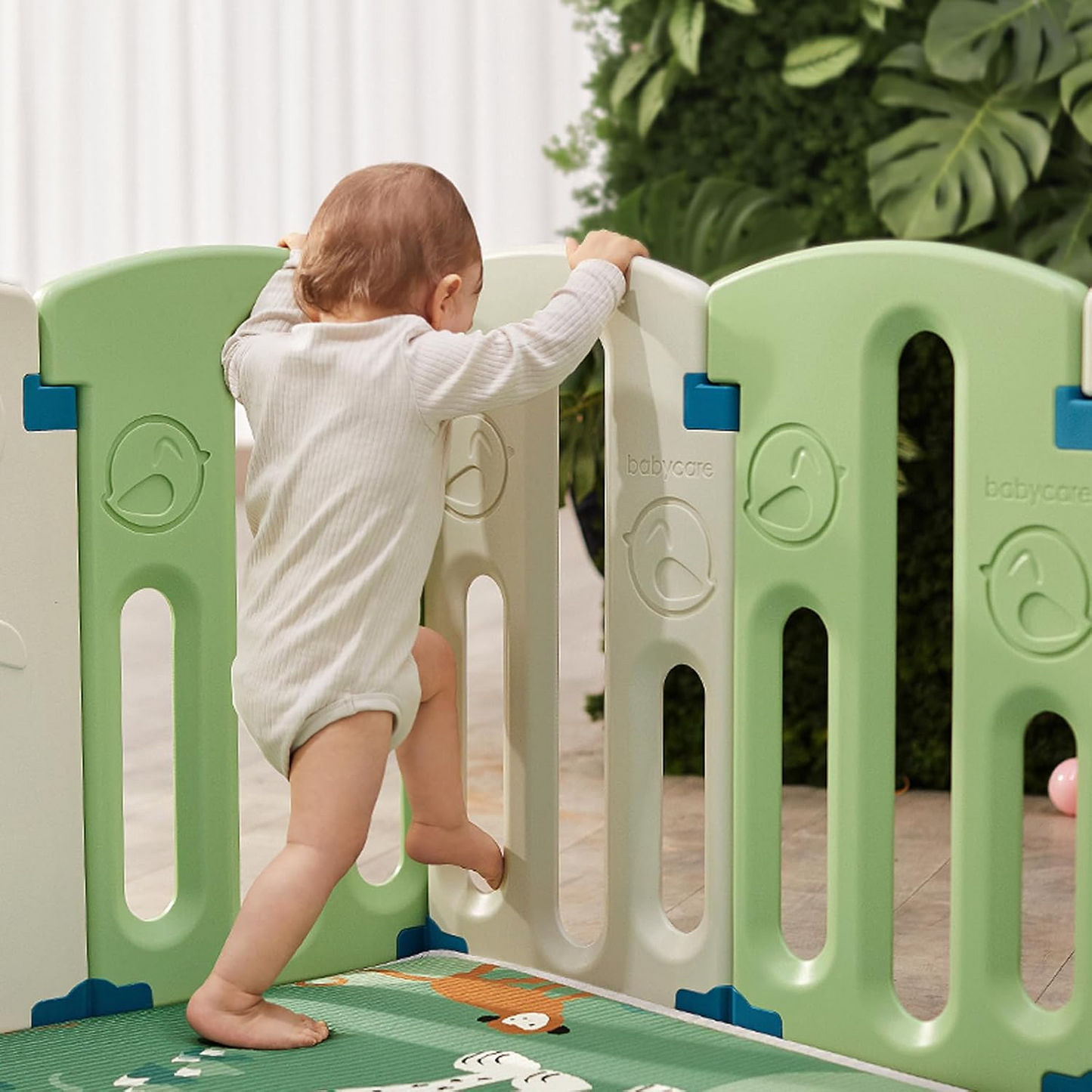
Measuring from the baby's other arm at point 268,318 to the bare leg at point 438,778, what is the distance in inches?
9.9

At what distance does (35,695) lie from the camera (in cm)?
125

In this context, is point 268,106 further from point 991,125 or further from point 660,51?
point 991,125

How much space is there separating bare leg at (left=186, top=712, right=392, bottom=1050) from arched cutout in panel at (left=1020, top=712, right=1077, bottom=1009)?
0.49 m

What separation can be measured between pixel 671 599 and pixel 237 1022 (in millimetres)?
433

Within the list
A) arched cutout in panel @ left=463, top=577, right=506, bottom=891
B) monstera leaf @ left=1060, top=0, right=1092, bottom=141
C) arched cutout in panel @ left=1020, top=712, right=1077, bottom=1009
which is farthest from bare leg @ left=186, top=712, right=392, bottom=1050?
monstera leaf @ left=1060, top=0, right=1092, bottom=141

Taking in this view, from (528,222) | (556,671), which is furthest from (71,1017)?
(528,222)

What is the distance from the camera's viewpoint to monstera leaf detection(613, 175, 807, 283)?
2307mm

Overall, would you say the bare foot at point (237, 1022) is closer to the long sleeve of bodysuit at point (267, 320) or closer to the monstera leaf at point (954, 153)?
the long sleeve of bodysuit at point (267, 320)

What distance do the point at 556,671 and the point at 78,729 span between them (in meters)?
0.37

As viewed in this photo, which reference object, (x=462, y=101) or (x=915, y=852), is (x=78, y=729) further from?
(x=462, y=101)

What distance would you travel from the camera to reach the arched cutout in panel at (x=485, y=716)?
213 centimetres

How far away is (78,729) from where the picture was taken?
50.0 inches

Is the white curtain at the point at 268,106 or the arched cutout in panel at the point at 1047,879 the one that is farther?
the white curtain at the point at 268,106

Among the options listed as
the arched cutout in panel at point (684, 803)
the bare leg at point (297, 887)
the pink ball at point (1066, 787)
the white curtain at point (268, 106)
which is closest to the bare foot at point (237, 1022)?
the bare leg at point (297, 887)
